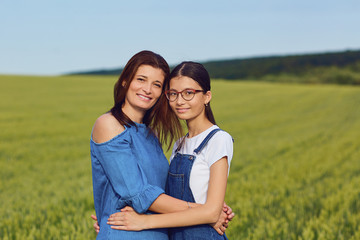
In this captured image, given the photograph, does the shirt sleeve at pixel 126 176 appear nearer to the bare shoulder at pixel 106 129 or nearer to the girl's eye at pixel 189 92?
the bare shoulder at pixel 106 129

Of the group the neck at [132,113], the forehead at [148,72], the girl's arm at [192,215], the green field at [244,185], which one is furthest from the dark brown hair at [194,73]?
the green field at [244,185]

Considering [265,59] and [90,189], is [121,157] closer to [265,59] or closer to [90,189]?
[90,189]

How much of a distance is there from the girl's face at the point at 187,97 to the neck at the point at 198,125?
0.03 m

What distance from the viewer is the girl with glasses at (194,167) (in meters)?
2.02

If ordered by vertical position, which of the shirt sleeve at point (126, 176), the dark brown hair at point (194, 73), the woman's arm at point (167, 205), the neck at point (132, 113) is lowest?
the woman's arm at point (167, 205)

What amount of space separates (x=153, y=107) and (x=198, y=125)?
14.3 inches

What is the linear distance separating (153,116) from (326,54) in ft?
353

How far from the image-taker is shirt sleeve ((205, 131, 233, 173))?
2086 millimetres

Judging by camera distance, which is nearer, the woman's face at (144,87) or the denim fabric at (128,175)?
the denim fabric at (128,175)

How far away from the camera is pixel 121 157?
2.02 metres

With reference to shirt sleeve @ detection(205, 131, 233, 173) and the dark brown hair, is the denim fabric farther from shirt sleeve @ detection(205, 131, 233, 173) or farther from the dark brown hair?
the dark brown hair

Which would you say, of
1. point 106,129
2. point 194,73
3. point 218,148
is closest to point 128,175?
point 106,129

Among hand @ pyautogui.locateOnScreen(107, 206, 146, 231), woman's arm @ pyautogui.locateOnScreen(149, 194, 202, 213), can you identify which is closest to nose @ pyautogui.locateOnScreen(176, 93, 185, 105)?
woman's arm @ pyautogui.locateOnScreen(149, 194, 202, 213)

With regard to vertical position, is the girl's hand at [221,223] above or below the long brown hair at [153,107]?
below
